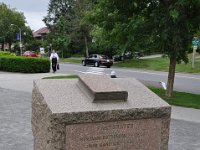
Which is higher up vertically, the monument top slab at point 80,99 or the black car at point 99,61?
the monument top slab at point 80,99

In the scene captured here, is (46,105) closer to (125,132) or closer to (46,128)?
(46,128)

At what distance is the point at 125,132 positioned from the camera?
181 inches

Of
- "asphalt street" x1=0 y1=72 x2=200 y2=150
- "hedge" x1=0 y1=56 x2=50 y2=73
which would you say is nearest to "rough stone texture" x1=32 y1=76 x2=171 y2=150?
"asphalt street" x1=0 y1=72 x2=200 y2=150

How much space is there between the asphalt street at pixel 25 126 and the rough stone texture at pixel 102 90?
9.06 feet

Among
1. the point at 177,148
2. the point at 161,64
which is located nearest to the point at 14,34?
the point at 161,64

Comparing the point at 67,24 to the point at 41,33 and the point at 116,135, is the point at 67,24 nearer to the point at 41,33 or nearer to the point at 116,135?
the point at 41,33

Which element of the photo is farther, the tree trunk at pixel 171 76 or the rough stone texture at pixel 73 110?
the tree trunk at pixel 171 76

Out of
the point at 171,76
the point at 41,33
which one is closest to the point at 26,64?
the point at 171,76

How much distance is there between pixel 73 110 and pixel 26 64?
2132 centimetres

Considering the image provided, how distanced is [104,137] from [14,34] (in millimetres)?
78131

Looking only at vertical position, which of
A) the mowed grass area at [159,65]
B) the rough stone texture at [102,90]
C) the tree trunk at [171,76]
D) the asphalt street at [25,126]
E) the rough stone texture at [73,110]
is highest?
the rough stone texture at [102,90]

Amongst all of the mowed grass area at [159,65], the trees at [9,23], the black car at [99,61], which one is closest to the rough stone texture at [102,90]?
the mowed grass area at [159,65]

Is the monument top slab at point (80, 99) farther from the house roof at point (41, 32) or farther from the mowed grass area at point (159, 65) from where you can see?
the house roof at point (41, 32)

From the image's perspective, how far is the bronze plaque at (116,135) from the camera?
4434 millimetres
